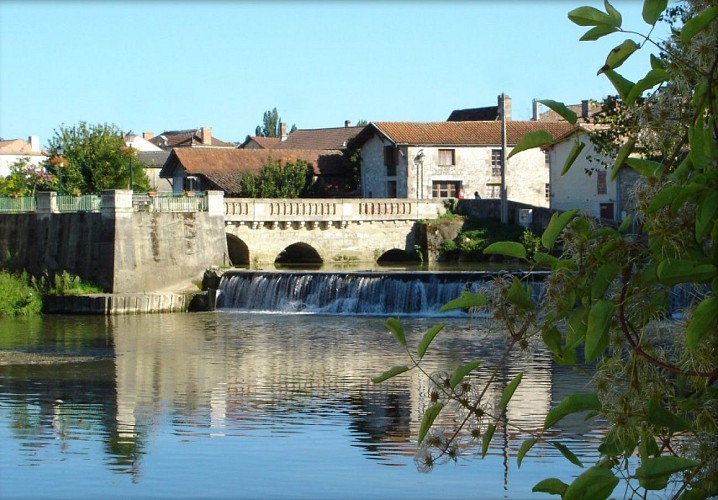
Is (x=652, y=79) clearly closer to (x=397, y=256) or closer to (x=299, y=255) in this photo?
(x=299, y=255)

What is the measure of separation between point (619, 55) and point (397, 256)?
41172 millimetres

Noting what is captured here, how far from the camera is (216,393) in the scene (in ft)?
56.5

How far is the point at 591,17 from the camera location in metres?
3.05

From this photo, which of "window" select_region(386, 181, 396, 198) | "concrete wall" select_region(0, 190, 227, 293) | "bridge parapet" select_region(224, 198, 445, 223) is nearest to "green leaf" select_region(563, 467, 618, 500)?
"concrete wall" select_region(0, 190, 227, 293)

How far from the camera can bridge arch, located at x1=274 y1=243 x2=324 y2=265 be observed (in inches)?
1689

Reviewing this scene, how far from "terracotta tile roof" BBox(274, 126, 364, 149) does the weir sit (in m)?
32.8

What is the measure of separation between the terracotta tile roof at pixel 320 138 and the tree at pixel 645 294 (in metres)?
60.3

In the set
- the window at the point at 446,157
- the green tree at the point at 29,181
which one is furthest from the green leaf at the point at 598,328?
the window at the point at 446,157

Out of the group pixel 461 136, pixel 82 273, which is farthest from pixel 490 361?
pixel 461 136

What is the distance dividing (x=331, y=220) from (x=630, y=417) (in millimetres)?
39339

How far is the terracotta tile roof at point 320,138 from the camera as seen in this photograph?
213 ft

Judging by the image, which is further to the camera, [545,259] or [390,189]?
[390,189]

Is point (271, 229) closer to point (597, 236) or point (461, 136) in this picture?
point (461, 136)

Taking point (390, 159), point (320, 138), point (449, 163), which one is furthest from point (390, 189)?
point (320, 138)
